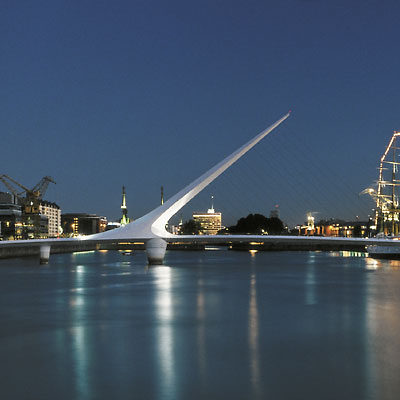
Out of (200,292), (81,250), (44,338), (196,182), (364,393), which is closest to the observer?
(364,393)

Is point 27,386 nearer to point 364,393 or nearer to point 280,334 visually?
point 364,393

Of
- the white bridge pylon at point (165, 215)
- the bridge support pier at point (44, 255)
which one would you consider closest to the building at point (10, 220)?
the bridge support pier at point (44, 255)

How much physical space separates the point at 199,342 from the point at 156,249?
32.7 meters

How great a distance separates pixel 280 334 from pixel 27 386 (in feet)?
28.3

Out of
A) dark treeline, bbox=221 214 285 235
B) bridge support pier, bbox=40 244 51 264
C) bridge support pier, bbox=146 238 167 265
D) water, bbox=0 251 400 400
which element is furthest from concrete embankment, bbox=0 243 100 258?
dark treeline, bbox=221 214 285 235

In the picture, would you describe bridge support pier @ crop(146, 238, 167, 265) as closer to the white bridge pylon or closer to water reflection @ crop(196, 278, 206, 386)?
the white bridge pylon

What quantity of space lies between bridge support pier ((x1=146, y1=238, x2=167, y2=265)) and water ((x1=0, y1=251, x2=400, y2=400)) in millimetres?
15507

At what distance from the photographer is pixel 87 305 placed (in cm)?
2439

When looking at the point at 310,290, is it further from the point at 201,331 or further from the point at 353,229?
the point at 353,229

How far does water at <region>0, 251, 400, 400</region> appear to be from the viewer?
1110cm

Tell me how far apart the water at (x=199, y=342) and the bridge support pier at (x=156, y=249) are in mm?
15507

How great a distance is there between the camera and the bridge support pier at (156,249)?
155 ft

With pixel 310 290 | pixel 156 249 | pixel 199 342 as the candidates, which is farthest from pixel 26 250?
pixel 199 342

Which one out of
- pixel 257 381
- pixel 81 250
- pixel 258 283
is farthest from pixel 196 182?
pixel 81 250
